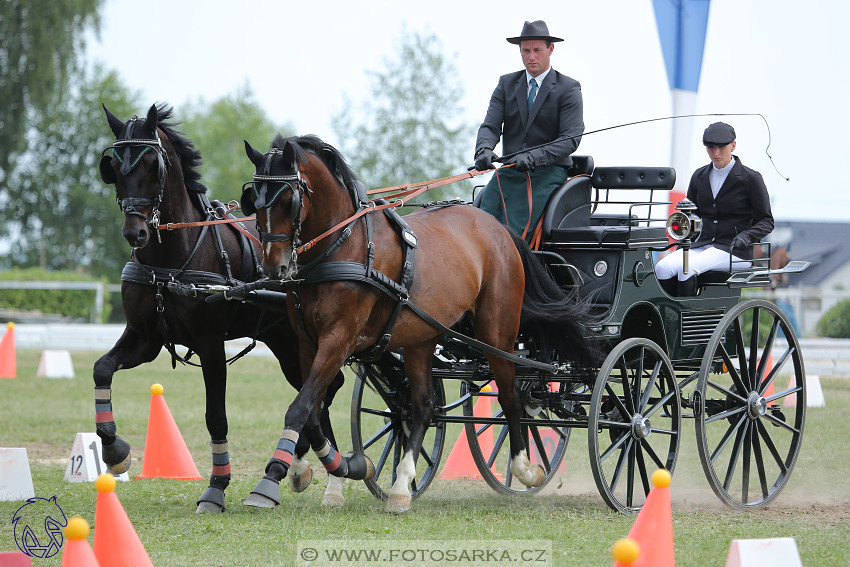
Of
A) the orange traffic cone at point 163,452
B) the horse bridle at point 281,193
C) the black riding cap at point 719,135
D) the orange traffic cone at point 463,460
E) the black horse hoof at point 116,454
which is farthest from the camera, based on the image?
the orange traffic cone at point 463,460

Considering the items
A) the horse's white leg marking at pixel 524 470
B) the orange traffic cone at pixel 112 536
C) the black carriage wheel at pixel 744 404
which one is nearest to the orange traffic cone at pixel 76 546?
the orange traffic cone at pixel 112 536

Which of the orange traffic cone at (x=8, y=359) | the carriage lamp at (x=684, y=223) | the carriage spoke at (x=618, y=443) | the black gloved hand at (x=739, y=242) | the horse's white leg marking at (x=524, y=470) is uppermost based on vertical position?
the carriage lamp at (x=684, y=223)

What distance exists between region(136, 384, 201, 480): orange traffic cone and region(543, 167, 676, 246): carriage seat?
339 cm

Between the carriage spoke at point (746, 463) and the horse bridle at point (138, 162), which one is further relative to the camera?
the carriage spoke at point (746, 463)

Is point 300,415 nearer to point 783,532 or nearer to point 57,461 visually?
point 783,532

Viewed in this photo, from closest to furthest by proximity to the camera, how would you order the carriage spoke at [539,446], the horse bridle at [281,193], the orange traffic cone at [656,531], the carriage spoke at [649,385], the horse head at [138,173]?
the orange traffic cone at [656,531], the horse bridle at [281,193], the horse head at [138,173], the carriage spoke at [649,385], the carriage spoke at [539,446]

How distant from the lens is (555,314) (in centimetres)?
672

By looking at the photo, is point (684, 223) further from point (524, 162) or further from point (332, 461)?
point (332, 461)

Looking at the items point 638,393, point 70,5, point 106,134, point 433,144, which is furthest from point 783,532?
point 106,134

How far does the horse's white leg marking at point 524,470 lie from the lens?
6.89 metres

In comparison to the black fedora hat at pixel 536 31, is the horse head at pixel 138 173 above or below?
below

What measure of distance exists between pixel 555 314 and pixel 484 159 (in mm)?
1134

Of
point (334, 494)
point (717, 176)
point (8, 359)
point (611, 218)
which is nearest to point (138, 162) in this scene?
point (334, 494)

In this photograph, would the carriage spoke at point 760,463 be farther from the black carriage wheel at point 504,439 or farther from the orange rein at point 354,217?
the orange rein at point 354,217
